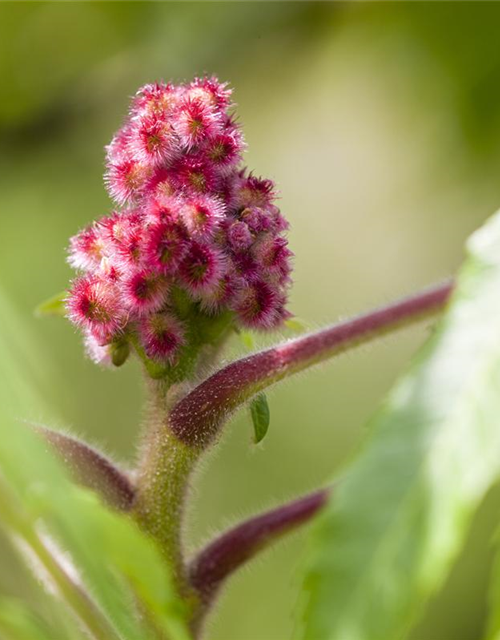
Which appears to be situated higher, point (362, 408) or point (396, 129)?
point (396, 129)

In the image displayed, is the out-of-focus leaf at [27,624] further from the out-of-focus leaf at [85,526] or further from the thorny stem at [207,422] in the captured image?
the thorny stem at [207,422]

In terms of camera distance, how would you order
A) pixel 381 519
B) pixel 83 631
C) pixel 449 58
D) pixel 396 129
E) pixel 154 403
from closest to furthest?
pixel 381 519, pixel 83 631, pixel 154 403, pixel 449 58, pixel 396 129

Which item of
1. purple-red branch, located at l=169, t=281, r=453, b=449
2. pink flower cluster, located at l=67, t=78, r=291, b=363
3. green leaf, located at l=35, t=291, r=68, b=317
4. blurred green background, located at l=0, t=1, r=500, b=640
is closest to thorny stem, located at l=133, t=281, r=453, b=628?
purple-red branch, located at l=169, t=281, r=453, b=449

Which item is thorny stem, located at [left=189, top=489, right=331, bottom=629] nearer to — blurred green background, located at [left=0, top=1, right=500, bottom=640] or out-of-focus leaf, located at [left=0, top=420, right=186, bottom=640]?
out-of-focus leaf, located at [left=0, top=420, right=186, bottom=640]

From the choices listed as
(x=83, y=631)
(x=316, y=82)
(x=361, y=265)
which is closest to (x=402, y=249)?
(x=361, y=265)

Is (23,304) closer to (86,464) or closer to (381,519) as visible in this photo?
(86,464)

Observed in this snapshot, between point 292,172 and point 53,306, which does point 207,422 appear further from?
point 292,172

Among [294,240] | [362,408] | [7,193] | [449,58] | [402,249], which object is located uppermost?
[7,193]
